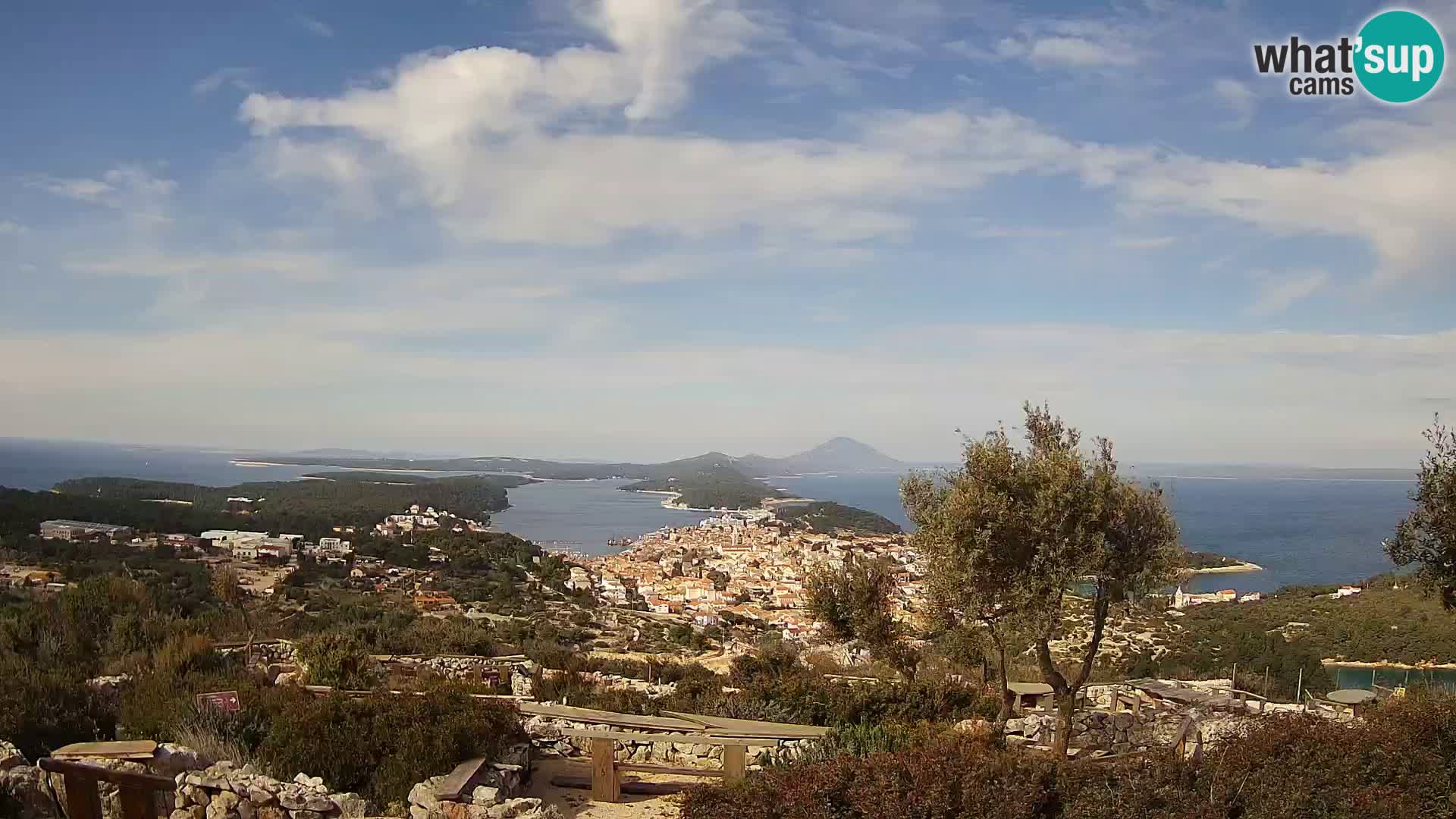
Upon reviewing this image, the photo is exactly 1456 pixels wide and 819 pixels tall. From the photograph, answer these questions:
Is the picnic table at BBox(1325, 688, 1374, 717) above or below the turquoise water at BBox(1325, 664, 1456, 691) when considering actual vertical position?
above

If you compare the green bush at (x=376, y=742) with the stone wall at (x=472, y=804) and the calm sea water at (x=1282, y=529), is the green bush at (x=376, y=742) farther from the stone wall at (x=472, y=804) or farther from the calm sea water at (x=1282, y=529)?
the calm sea water at (x=1282, y=529)

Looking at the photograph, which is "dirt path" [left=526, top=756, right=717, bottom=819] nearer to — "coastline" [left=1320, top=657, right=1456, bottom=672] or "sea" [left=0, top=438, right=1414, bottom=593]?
"sea" [left=0, top=438, right=1414, bottom=593]

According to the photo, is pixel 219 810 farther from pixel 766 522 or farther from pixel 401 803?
pixel 766 522

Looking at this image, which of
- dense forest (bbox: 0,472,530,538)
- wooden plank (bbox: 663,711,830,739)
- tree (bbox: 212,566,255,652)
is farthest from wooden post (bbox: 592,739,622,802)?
dense forest (bbox: 0,472,530,538)

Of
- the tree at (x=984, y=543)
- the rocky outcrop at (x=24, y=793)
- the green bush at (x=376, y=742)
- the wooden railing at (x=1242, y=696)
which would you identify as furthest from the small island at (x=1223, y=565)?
the rocky outcrop at (x=24, y=793)

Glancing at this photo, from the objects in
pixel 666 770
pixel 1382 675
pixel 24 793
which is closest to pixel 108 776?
pixel 24 793
